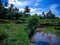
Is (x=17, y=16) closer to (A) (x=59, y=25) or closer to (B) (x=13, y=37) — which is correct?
(A) (x=59, y=25)

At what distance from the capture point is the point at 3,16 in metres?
13.9

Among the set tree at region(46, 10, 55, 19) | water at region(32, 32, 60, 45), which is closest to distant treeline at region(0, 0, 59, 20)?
tree at region(46, 10, 55, 19)

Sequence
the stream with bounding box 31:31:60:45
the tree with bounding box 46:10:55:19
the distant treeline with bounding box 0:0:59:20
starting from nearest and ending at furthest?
the stream with bounding box 31:31:60:45 → the distant treeline with bounding box 0:0:59:20 → the tree with bounding box 46:10:55:19

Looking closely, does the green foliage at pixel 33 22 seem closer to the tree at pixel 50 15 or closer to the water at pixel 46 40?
the water at pixel 46 40

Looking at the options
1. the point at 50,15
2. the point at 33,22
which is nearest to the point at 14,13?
the point at 33,22

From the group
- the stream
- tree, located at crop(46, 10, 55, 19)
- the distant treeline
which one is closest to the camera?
the stream

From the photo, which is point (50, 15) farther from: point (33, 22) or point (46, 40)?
point (46, 40)

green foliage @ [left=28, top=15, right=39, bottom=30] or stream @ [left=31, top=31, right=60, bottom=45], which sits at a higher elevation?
green foliage @ [left=28, top=15, right=39, bottom=30]

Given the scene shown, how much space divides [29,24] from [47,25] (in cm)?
275

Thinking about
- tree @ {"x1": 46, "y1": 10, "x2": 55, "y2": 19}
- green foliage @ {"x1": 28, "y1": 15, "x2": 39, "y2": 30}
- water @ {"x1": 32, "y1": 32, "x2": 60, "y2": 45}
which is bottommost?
water @ {"x1": 32, "y1": 32, "x2": 60, "y2": 45}

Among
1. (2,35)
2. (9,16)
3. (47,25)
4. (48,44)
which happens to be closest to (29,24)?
(9,16)

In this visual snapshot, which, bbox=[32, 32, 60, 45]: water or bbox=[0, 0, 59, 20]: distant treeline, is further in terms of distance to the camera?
bbox=[0, 0, 59, 20]: distant treeline

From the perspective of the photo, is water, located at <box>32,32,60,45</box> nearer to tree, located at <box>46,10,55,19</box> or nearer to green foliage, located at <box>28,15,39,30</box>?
green foliage, located at <box>28,15,39,30</box>

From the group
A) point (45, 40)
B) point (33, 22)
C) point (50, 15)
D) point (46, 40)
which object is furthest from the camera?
point (50, 15)
